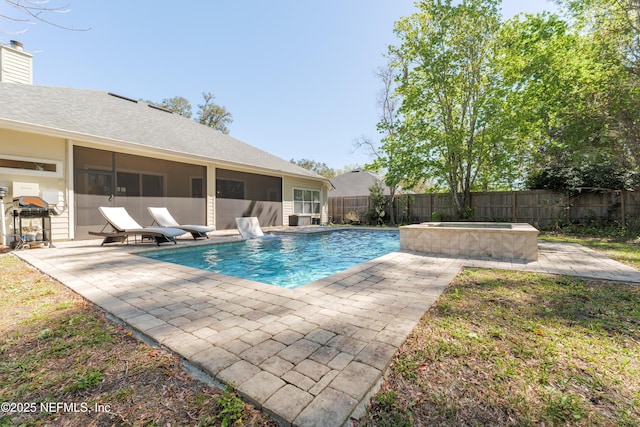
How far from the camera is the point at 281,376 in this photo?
1.60 metres

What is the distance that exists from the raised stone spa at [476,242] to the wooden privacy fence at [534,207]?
24.2ft

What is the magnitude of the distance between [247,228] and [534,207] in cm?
1215

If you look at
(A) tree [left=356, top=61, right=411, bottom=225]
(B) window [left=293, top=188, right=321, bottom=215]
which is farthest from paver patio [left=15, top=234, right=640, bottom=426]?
(B) window [left=293, top=188, right=321, bottom=215]

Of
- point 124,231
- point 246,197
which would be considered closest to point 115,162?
point 124,231

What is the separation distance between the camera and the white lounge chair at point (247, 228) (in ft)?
30.2

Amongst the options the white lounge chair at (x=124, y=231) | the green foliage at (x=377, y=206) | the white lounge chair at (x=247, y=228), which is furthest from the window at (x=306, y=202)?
the white lounge chair at (x=124, y=231)

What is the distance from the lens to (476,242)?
18.6 feet

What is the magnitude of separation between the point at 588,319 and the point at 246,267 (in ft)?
17.3

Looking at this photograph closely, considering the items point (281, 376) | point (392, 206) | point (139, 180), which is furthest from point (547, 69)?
point (139, 180)

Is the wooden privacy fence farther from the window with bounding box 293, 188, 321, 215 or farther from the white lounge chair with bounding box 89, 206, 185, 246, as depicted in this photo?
the white lounge chair with bounding box 89, 206, 185, 246

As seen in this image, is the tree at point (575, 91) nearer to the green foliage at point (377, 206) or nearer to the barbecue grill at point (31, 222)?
the green foliage at point (377, 206)

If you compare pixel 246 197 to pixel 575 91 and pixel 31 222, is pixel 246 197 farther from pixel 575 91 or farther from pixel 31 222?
pixel 575 91

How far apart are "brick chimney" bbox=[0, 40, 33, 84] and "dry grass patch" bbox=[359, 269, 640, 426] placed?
15040mm

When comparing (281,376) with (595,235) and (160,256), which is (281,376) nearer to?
(160,256)
